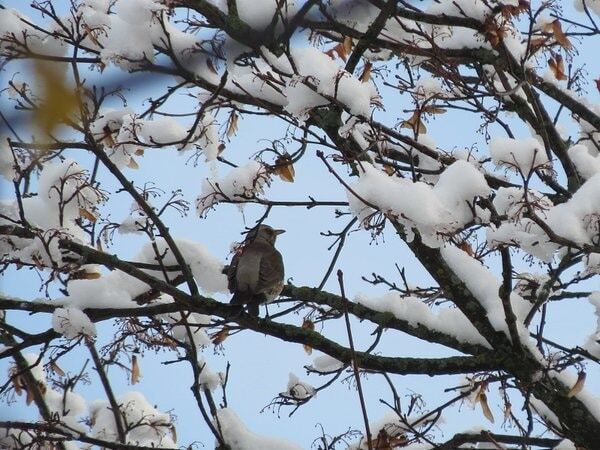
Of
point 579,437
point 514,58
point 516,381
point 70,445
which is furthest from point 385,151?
point 70,445

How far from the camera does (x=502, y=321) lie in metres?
4.61

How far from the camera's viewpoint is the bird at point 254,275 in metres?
5.64

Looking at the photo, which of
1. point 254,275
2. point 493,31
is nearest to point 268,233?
point 254,275

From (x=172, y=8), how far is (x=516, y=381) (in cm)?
337

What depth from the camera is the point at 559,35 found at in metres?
5.58

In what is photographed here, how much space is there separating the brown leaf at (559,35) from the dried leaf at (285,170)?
209cm

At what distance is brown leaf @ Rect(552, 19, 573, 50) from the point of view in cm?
559

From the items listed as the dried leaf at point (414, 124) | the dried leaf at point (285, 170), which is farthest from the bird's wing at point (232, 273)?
the dried leaf at point (414, 124)

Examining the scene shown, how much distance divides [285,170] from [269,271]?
129 centimetres

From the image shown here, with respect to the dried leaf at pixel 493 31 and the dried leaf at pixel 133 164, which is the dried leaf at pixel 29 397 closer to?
the dried leaf at pixel 133 164

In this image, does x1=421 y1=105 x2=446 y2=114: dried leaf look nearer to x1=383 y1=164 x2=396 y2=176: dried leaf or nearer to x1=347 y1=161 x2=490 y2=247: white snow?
x1=383 y1=164 x2=396 y2=176: dried leaf

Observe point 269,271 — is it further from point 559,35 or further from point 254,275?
point 559,35

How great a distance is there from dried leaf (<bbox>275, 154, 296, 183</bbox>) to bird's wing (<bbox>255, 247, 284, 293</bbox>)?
1010 millimetres

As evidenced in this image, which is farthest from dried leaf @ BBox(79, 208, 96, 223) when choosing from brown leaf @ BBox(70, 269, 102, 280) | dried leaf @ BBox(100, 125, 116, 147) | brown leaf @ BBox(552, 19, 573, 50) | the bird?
brown leaf @ BBox(552, 19, 573, 50)
